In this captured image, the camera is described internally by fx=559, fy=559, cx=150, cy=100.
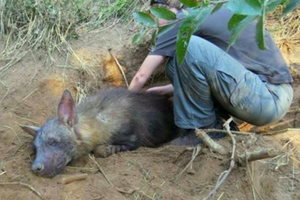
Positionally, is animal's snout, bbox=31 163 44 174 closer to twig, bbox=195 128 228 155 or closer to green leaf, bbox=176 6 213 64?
twig, bbox=195 128 228 155

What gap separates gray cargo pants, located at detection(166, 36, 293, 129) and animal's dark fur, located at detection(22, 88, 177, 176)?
499mm

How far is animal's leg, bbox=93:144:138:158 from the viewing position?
4.89 metres

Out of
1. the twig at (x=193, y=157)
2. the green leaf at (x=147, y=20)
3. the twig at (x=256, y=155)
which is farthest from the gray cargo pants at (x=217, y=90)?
the green leaf at (x=147, y=20)

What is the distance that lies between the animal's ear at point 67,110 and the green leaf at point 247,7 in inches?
132

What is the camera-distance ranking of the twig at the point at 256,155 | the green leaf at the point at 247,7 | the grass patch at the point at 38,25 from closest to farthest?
the green leaf at the point at 247,7, the twig at the point at 256,155, the grass patch at the point at 38,25

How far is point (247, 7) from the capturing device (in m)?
1.61

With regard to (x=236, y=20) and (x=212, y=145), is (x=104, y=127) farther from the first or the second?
(x=236, y=20)

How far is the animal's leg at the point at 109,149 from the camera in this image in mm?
4887

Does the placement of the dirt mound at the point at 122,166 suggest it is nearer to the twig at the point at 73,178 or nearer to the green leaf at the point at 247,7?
the twig at the point at 73,178

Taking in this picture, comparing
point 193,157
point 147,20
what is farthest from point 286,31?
point 147,20

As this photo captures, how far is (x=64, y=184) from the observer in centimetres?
410

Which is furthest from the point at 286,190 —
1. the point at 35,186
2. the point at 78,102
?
the point at 78,102

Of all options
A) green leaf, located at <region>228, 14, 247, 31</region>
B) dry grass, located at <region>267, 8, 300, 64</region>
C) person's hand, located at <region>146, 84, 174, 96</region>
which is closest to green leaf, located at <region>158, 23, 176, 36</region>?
green leaf, located at <region>228, 14, 247, 31</region>

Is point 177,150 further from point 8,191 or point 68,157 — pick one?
point 8,191
